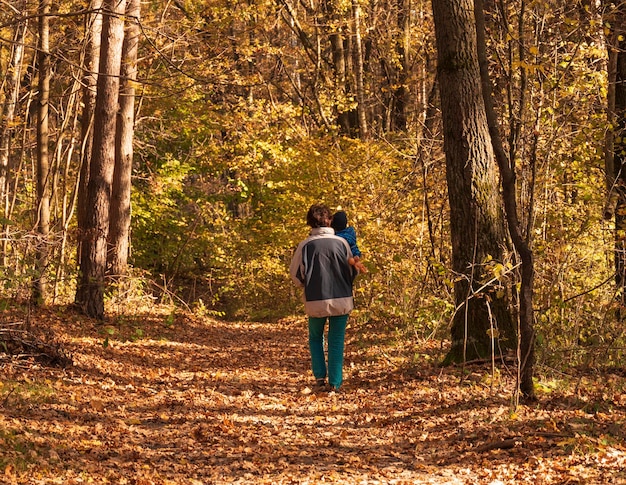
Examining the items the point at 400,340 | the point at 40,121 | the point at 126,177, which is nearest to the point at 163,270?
the point at 126,177

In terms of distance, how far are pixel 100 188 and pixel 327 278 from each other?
21.0 feet

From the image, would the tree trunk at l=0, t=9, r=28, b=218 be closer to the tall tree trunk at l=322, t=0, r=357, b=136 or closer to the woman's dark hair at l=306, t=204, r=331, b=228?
the tall tree trunk at l=322, t=0, r=357, b=136

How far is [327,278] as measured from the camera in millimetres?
8750

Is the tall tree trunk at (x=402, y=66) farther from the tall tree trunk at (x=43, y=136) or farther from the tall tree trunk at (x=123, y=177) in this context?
the tall tree trunk at (x=43, y=136)

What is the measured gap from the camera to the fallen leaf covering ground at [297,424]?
547cm

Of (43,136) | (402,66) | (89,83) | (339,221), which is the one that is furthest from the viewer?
(402,66)

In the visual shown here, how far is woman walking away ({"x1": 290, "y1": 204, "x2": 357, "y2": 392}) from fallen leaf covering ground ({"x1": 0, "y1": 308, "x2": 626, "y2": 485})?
69 cm

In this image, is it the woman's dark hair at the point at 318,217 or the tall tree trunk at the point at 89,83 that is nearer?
the woman's dark hair at the point at 318,217

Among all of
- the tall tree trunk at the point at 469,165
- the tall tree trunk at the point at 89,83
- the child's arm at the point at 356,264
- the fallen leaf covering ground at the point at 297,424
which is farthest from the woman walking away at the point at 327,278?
the tall tree trunk at the point at 89,83

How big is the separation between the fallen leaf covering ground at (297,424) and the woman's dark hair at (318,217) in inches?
73.9

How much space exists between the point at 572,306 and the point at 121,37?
917cm

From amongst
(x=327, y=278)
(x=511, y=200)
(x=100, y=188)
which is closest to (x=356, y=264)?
(x=327, y=278)

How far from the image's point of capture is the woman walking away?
28.6 feet

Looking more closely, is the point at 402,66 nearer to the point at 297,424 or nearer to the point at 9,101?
the point at 9,101
